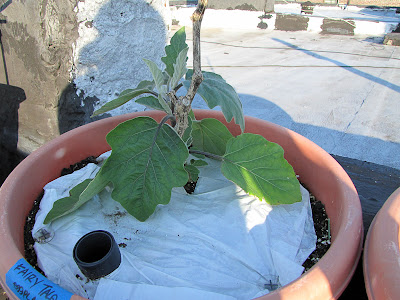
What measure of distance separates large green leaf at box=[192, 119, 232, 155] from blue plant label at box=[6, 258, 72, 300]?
0.58 meters

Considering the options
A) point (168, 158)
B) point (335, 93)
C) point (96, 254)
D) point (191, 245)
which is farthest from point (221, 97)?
point (335, 93)

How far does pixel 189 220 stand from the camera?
0.88 metres

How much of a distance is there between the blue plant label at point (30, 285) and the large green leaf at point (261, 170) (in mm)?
475

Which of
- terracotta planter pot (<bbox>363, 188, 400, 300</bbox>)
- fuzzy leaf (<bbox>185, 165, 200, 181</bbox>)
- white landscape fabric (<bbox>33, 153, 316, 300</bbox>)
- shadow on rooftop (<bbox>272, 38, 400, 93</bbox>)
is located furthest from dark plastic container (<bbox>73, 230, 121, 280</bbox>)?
shadow on rooftop (<bbox>272, 38, 400, 93</bbox>)

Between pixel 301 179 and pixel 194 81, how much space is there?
1.61ft

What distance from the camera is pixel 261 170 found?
884 millimetres

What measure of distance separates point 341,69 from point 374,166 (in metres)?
1.65

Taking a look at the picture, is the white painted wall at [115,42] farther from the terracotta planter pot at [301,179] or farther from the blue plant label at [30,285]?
the blue plant label at [30,285]

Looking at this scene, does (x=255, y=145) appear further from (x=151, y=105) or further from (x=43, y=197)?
(x=43, y=197)

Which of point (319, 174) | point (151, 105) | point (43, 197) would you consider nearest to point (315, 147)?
point (319, 174)

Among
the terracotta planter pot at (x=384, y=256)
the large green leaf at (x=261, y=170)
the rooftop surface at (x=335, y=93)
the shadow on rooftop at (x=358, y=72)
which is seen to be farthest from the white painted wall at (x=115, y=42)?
the shadow on rooftop at (x=358, y=72)

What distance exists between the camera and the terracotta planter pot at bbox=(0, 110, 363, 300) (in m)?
0.61

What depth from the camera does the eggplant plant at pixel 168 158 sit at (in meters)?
0.76

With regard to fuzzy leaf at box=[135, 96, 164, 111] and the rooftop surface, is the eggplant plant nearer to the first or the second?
fuzzy leaf at box=[135, 96, 164, 111]
